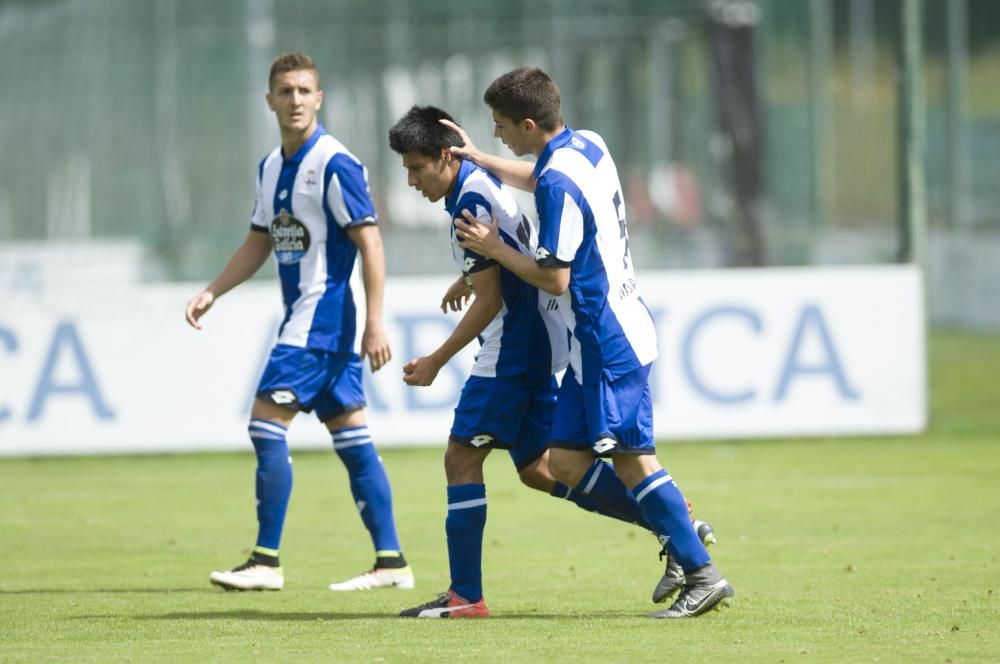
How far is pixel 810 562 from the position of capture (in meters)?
8.72

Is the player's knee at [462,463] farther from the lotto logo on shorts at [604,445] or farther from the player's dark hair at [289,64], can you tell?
the player's dark hair at [289,64]

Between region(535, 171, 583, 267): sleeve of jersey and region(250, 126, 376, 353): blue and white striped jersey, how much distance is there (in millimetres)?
1840

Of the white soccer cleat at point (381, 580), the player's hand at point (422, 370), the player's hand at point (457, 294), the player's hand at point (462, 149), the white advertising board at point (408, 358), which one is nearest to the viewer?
the player's hand at point (422, 370)

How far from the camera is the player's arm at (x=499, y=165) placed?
716 cm

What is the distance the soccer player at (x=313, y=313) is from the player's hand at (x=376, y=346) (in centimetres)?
25

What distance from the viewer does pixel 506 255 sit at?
677 centimetres

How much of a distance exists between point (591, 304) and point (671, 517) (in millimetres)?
856

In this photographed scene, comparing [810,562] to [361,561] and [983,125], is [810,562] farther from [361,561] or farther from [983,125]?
[983,125]

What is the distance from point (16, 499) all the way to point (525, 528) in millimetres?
3817

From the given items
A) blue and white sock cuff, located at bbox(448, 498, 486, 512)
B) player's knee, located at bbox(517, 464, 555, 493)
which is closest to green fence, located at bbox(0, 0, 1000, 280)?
player's knee, located at bbox(517, 464, 555, 493)

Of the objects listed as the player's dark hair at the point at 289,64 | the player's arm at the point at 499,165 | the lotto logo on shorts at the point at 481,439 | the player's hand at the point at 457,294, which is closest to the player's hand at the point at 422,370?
the lotto logo on shorts at the point at 481,439

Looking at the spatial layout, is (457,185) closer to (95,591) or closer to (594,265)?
(594,265)

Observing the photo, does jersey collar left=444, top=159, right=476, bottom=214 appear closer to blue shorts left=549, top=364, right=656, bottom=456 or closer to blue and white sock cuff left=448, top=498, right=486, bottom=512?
blue shorts left=549, top=364, right=656, bottom=456

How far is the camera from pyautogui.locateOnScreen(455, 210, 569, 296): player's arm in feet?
21.9
